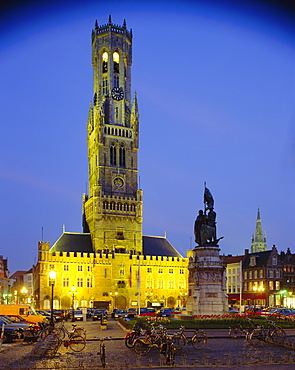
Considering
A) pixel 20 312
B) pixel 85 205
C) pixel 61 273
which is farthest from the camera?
pixel 85 205

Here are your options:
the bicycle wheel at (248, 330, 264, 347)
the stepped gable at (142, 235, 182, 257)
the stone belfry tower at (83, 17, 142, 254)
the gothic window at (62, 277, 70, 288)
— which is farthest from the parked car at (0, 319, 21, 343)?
the stepped gable at (142, 235, 182, 257)

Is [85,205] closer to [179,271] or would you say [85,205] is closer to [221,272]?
[179,271]

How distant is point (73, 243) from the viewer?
85438mm

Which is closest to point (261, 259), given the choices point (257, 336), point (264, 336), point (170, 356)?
point (264, 336)

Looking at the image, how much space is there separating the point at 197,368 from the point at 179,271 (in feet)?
237

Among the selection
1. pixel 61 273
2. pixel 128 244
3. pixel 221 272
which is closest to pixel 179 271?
pixel 128 244

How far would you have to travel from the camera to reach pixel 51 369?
51.7 feet

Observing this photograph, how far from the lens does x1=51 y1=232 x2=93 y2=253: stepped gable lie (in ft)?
274

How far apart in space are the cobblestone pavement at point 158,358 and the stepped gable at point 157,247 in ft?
220

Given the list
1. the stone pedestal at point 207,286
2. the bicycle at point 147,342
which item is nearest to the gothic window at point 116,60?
the stone pedestal at point 207,286

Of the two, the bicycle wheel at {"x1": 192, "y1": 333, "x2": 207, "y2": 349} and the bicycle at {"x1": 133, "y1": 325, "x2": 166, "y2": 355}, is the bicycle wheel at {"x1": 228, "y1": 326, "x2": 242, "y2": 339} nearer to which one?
the bicycle wheel at {"x1": 192, "y1": 333, "x2": 207, "y2": 349}

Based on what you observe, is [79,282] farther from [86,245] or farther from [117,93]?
[117,93]

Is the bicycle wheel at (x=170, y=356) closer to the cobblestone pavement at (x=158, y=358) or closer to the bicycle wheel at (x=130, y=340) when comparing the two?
the cobblestone pavement at (x=158, y=358)

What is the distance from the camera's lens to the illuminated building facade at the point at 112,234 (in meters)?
80.6
